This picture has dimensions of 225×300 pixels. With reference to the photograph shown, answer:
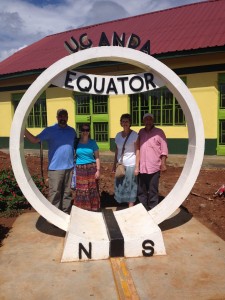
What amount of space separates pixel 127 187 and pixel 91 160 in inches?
32.5

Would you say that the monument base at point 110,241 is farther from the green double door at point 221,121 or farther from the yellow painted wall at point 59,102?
the yellow painted wall at point 59,102

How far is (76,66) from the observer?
4.71 meters

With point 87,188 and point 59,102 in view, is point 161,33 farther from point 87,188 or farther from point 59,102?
point 87,188

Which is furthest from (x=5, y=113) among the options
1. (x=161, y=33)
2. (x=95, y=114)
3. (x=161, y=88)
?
(x=161, y=33)

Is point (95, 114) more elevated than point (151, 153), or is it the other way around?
point (95, 114)

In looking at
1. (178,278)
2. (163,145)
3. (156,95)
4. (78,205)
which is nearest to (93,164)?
(78,205)

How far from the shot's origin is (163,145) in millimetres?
5230

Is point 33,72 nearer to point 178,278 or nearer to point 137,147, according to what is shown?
point 137,147

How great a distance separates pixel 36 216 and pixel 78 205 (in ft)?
3.48

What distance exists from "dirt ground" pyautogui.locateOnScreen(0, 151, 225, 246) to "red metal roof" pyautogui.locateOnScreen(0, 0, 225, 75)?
5.17 metres

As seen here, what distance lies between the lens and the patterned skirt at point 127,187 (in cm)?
546

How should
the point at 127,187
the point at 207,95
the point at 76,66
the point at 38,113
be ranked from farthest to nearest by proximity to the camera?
the point at 38,113, the point at 207,95, the point at 127,187, the point at 76,66

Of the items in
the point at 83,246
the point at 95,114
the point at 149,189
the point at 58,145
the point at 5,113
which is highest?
the point at 5,113

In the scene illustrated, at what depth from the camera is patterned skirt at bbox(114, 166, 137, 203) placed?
546 cm
